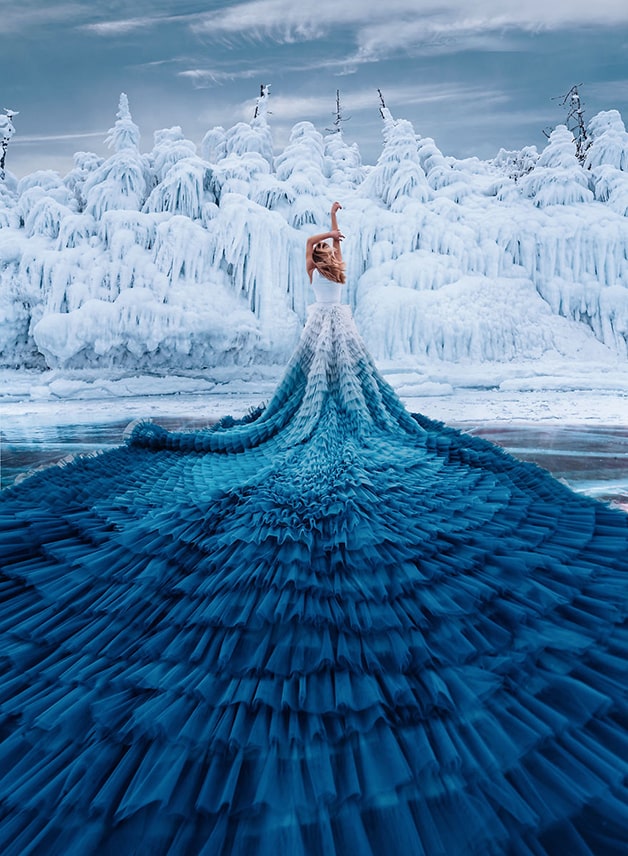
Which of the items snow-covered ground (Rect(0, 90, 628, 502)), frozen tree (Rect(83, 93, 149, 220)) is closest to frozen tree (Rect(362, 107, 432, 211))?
snow-covered ground (Rect(0, 90, 628, 502))

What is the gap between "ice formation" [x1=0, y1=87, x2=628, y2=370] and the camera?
6.79m

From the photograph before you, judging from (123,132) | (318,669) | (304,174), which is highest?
(123,132)

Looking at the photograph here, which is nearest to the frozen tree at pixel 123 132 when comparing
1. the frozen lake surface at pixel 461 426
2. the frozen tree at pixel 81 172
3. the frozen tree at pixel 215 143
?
the frozen tree at pixel 81 172

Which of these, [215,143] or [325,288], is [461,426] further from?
[215,143]

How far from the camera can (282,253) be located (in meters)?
7.08

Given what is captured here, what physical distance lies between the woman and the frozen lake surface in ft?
3.29

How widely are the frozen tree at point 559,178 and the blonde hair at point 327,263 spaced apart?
7095mm

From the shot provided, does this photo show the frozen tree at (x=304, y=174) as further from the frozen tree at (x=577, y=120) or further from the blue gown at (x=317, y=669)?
the blue gown at (x=317, y=669)

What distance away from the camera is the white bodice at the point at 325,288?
→ 7.34 ft

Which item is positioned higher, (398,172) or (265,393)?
(398,172)

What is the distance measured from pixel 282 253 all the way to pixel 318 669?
22.2 feet

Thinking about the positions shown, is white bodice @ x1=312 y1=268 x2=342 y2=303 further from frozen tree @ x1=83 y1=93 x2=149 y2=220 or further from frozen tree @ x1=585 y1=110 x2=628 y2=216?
frozen tree @ x1=585 y1=110 x2=628 y2=216

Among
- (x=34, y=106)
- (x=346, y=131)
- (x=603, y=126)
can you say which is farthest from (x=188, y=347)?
(x=603, y=126)

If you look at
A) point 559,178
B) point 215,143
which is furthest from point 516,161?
point 215,143
